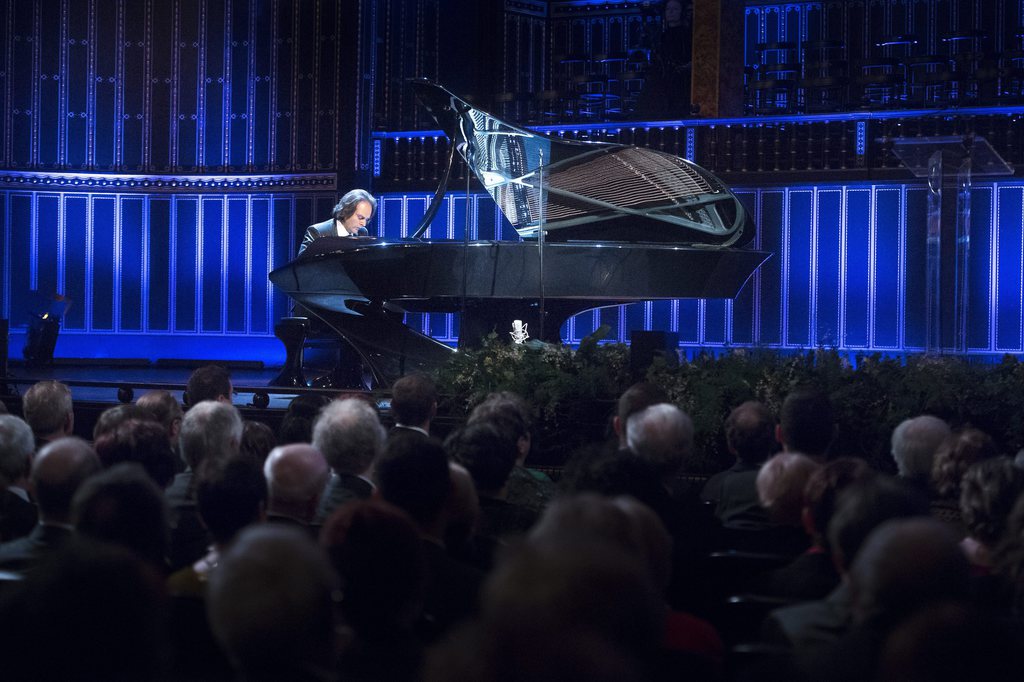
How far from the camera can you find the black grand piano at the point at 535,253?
21.1 feet

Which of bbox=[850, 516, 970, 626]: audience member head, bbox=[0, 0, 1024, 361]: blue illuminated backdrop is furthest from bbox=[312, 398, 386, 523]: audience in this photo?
bbox=[0, 0, 1024, 361]: blue illuminated backdrop

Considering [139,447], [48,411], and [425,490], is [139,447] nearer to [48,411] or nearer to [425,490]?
[48,411]

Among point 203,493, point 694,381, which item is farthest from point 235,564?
point 694,381

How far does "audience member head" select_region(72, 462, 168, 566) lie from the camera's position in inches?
83.0

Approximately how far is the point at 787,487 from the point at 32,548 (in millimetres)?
1721

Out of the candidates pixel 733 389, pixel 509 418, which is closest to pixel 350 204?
pixel 733 389

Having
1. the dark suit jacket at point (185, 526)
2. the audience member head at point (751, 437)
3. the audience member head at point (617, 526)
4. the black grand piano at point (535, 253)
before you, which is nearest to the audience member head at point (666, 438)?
the audience member head at point (751, 437)

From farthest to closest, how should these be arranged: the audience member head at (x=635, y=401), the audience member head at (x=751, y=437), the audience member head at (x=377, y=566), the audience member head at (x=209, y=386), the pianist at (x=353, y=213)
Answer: the pianist at (x=353, y=213) → the audience member head at (x=209, y=386) → the audience member head at (x=635, y=401) → the audience member head at (x=751, y=437) → the audience member head at (x=377, y=566)

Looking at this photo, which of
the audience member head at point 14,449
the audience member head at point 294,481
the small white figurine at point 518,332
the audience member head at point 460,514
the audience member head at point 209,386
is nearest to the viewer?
the audience member head at point 460,514

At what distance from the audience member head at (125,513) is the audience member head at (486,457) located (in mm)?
1084

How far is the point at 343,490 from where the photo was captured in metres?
3.27

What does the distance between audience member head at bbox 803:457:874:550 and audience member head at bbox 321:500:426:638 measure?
40.5 inches

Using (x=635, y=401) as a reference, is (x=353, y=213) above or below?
above

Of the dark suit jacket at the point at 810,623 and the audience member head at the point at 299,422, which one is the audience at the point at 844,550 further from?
the audience member head at the point at 299,422
